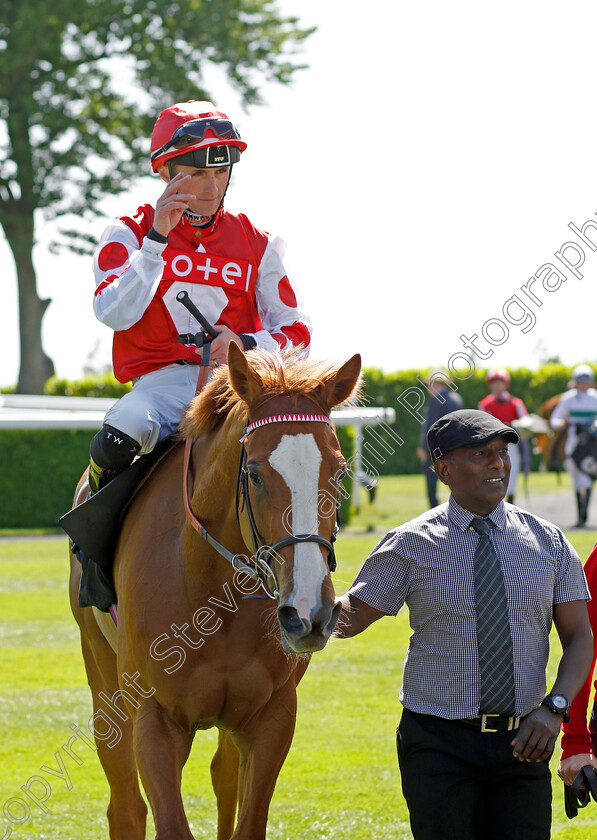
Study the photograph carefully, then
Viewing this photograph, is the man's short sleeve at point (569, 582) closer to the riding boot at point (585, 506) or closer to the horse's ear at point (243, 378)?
the horse's ear at point (243, 378)

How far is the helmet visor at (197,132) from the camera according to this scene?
11.3 feet

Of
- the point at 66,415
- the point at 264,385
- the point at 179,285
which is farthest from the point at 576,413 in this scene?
the point at 264,385

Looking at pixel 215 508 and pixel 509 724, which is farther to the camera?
pixel 215 508

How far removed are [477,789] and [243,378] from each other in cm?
131

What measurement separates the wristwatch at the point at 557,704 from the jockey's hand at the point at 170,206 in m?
1.87

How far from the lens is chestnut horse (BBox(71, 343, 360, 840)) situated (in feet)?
8.54

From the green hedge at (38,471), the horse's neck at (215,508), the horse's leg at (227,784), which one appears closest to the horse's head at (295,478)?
the horse's neck at (215,508)

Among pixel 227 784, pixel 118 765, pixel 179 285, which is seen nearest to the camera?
pixel 179 285

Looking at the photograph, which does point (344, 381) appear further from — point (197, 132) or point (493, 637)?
point (197, 132)

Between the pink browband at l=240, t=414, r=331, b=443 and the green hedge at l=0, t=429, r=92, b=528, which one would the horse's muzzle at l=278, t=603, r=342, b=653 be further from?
the green hedge at l=0, t=429, r=92, b=528

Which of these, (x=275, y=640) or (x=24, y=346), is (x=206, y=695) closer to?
(x=275, y=640)

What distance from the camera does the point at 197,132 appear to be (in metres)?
3.46

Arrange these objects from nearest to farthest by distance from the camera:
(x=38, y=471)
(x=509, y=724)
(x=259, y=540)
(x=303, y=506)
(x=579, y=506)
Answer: (x=303, y=506), (x=259, y=540), (x=509, y=724), (x=579, y=506), (x=38, y=471)

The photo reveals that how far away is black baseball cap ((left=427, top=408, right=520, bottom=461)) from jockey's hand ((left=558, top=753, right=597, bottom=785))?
0.92 meters
